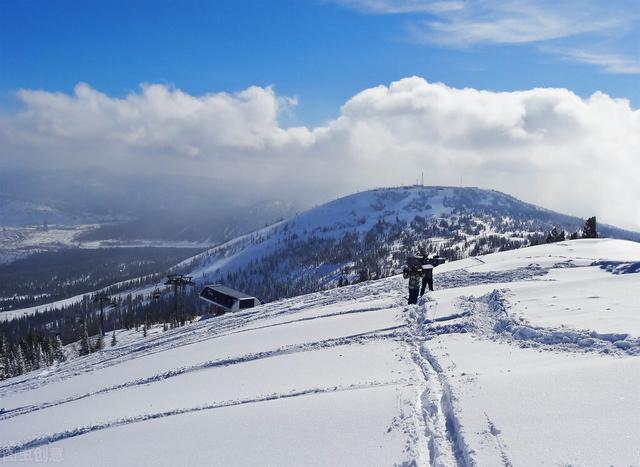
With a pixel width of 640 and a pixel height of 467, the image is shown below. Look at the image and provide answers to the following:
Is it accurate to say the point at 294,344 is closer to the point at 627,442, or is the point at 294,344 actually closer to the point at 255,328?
the point at 255,328

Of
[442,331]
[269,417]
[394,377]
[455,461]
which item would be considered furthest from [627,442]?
[442,331]

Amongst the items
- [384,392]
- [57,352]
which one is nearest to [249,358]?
[384,392]

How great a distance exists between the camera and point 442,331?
66.8 ft

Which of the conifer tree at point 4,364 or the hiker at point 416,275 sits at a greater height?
the hiker at point 416,275

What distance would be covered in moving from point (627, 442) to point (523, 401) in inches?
106

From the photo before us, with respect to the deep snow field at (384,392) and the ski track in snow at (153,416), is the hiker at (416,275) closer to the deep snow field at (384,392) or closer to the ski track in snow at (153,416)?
→ the deep snow field at (384,392)

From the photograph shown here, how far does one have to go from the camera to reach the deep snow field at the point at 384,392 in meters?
9.71

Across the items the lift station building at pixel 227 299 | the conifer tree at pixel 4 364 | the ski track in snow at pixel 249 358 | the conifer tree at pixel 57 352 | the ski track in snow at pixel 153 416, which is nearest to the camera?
the ski track in snow at pixel 153 416

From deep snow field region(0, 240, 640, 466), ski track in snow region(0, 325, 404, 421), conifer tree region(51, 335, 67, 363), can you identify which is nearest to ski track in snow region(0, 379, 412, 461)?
deep snow field region(0, 240, 640, 466)

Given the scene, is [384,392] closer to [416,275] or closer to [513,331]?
[513,331]

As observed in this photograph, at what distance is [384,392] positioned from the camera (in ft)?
43.4

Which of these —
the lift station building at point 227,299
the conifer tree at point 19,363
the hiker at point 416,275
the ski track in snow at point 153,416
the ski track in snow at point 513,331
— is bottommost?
the conifer tree at point 19,363

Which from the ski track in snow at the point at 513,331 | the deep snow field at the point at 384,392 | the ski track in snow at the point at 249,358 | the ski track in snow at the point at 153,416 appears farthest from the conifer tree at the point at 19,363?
the ski track in snow at the point at 513,331

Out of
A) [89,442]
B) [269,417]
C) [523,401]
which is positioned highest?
[523,401]
